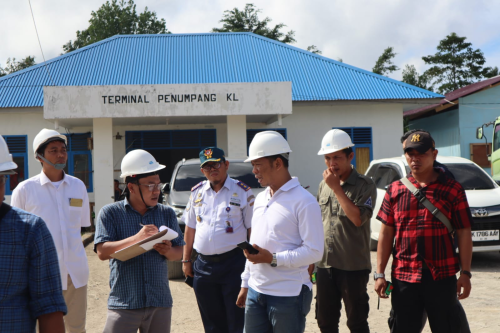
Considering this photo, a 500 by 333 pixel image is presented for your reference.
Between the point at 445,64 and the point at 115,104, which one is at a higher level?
the point at 445,64

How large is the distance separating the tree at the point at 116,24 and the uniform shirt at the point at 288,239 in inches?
1617

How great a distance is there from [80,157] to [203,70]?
5.65m

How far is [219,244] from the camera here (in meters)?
4.29

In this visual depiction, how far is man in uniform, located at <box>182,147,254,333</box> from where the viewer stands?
423 cm

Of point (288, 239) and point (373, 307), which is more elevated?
point (288, 239)

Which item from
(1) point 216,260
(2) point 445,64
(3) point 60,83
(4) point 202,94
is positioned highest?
(2) point 445,64

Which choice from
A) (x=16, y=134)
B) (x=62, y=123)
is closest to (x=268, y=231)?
(x=62, y=123)

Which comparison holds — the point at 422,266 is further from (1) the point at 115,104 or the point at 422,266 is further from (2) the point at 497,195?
(1) the point at 115,104

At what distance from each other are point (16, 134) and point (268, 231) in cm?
1631

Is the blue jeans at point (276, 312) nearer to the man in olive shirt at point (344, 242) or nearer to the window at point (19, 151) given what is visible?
the man in olive shirt at point (344, 242)

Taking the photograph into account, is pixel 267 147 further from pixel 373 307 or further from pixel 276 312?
pixel 373 307

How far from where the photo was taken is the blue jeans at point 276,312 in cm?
307

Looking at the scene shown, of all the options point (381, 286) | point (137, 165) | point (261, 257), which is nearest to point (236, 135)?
point (381, 286)

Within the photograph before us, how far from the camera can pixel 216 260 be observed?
428cm
